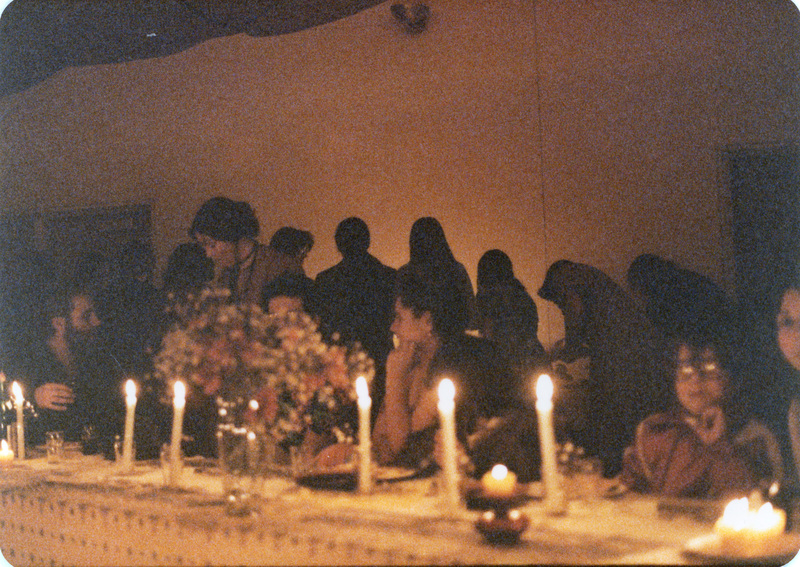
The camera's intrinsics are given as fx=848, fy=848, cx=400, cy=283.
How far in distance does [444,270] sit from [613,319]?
383 millimetres

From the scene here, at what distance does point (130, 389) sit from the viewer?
2016 mm

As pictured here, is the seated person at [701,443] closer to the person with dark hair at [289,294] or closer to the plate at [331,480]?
the plate at [331,480]

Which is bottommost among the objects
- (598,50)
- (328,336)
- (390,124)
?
(328,336)

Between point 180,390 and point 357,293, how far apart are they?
17.8 inches

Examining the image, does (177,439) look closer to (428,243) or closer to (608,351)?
(428,243)

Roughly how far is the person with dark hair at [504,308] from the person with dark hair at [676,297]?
0.23 m

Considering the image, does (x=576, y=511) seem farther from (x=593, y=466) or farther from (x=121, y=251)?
(x=121, y=251)

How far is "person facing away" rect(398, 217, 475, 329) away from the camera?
186 cm

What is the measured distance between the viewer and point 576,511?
1.58m

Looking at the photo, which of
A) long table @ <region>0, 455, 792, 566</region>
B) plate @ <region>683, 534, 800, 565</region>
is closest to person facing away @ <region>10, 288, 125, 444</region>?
long table @ <region>0, 455, 792, 566</region>

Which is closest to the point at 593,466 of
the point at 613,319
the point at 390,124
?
the point at 613,319

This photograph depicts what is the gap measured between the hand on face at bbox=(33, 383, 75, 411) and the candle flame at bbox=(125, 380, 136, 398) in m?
0.21

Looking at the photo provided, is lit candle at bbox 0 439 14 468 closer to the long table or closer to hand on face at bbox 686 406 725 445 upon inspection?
the long table

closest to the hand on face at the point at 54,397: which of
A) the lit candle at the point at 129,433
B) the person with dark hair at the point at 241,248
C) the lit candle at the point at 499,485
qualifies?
the lit candle at the point at 129,433
